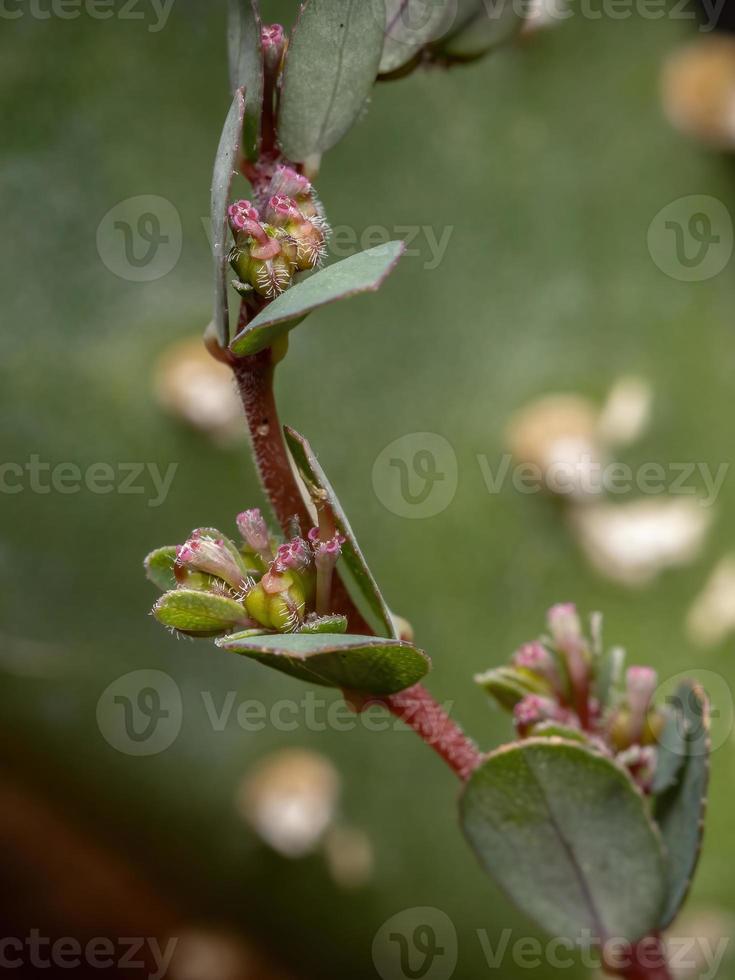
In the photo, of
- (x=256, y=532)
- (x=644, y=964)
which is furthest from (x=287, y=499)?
(x=644, y=964)

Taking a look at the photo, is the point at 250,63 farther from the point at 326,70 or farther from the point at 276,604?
the point at 276,604

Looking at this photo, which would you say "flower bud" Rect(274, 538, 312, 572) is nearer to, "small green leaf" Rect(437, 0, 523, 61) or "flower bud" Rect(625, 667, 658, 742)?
"flower bud" Rect(625, 667, 658, 742)

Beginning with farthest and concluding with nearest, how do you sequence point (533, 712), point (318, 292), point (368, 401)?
point (368, 401)
point (533, 712)
point (318, 292)

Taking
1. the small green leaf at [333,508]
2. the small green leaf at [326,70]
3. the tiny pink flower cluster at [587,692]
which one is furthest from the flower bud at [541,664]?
the small green leaf at [326,70]

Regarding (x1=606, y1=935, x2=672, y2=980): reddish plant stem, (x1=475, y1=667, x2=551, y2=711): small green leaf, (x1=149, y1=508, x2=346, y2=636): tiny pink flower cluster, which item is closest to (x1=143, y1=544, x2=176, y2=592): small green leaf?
(x1=149, y1=508, x2=346, y2=636): tiny pink flower cluster

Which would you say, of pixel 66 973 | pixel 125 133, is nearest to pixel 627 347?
pixel 125 133

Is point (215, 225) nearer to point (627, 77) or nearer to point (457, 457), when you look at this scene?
point (457, 457)
